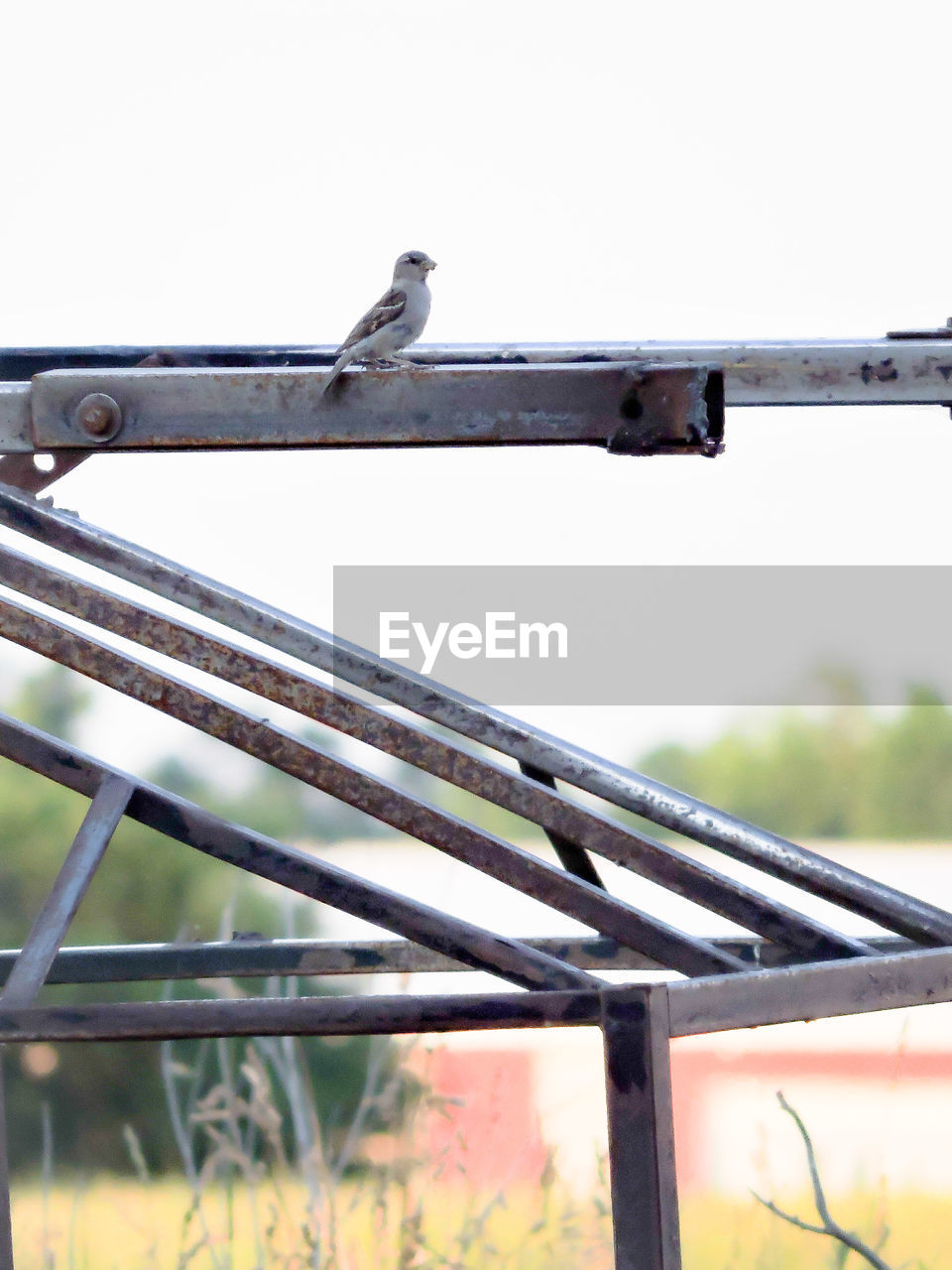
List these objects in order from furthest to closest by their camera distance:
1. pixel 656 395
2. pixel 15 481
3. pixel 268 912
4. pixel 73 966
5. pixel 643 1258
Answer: pixel 268 912
pixel 73 966
pixel 15 481
pixel 643 1258
pixel 656 395

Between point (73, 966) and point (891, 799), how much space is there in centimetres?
2111

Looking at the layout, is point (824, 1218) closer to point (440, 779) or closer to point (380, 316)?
point (440, 779)

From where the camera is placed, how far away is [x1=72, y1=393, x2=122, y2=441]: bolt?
2.04 meters

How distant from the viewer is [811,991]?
8.03 ft

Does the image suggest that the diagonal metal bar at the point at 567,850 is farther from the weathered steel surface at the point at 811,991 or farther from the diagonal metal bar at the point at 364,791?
the weathered steel surface at the point at 811,991

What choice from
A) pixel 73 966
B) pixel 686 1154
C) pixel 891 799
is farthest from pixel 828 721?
pixel 73 966

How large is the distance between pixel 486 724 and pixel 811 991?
890 millimetres

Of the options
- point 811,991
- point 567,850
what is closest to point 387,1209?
point 567,850

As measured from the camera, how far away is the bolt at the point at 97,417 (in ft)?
6.70

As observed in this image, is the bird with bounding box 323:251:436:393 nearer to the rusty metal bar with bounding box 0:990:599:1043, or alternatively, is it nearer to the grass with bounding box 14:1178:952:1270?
the rusty metal bar with bounding box 0:990:599:1043

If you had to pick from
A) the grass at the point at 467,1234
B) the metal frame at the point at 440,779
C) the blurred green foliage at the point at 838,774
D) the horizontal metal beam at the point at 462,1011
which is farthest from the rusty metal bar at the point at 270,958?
the blurred green foliage at the point at 838,774

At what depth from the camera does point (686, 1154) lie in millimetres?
7418

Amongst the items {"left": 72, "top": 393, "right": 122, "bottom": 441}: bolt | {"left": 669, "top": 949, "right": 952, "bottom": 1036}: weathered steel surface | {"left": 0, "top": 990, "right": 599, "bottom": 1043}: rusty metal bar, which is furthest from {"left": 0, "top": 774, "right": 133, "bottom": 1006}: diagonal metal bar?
{"left": 669, "top": 949, "right": 952, "bottom": 1036}: weathered steel surface

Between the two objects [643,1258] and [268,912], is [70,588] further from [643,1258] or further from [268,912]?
[268,912]
